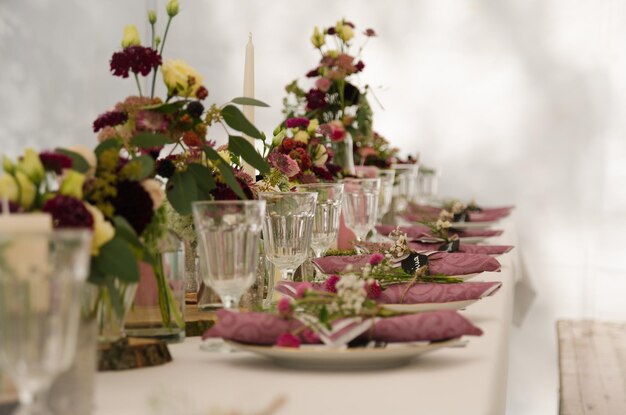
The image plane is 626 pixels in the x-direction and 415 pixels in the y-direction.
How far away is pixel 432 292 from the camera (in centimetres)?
170

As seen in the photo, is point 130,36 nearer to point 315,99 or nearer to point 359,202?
point 359,202

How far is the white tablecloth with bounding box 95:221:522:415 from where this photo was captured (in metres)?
1.06

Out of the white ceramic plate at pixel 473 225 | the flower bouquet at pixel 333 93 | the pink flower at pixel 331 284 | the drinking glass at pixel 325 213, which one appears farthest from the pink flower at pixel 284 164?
the white ceramic plate at pixel 473 225

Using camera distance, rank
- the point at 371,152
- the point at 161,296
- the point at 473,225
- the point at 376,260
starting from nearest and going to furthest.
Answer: the point at 161,296
the point at 376,260
the point at 473,225
the point at 371,152

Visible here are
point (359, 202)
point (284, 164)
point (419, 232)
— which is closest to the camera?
point (284, 164)

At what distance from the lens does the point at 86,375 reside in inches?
39.3

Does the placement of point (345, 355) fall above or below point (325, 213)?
below

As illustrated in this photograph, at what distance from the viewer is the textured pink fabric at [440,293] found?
65.4 inches

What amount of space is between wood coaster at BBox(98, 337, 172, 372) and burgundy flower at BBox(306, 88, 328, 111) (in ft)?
7.30

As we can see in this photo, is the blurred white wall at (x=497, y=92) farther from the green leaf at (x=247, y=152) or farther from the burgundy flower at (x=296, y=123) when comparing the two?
the green leaf at (x=247, y=152)

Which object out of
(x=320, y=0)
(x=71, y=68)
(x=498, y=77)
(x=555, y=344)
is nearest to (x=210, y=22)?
(x=320, y=0)

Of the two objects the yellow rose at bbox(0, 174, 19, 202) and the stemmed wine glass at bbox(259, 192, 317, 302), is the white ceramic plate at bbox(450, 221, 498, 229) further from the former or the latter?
the yellow rose at bbox(0, 174, 19, 202)

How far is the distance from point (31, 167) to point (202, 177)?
1.65 ft

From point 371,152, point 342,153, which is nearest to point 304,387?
point 342,153
